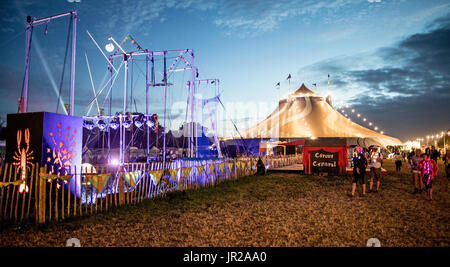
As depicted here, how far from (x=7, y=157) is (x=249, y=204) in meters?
6.53

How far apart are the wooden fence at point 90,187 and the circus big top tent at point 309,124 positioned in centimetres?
2066

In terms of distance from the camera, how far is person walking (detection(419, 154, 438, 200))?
7.81 meters

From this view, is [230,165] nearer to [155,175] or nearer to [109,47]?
[155,175]

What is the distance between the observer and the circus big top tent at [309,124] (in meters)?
32.2

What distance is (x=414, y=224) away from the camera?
17.0 feet

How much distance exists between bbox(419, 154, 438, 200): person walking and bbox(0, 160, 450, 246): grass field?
1.15 feet

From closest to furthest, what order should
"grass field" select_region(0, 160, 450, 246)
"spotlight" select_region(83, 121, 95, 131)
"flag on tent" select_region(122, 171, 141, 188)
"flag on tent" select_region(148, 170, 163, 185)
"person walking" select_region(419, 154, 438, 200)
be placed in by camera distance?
"grass field" select_region(0, 160, 450, 246) < "flag on tent" select_region(122, 171, 141, 188) < "flag on tent" select_region(148, 170, 163, 185) < "person walking" select_region(419, 154, 438, 200) < "spotlight" select_region(83, 121, 95, 131)

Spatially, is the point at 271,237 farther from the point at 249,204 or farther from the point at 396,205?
the point at 396,205

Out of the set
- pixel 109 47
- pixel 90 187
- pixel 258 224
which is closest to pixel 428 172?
pixel 258 224

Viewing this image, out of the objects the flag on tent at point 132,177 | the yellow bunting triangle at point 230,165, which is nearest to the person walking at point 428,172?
the yellow bunting triangle at point 230,165

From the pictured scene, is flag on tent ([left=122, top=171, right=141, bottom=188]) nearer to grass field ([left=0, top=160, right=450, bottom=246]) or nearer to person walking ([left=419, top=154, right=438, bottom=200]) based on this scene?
grass field ([left=0, top=160, right=450, bottom=246])

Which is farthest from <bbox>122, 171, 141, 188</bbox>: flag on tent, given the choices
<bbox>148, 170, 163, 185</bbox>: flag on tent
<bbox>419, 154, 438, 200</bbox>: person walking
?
<bbox>419, 154, 438, 200</bbox>: person walking

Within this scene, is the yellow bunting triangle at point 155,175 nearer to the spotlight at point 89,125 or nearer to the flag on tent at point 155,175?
the flag on tent at point 155,175
